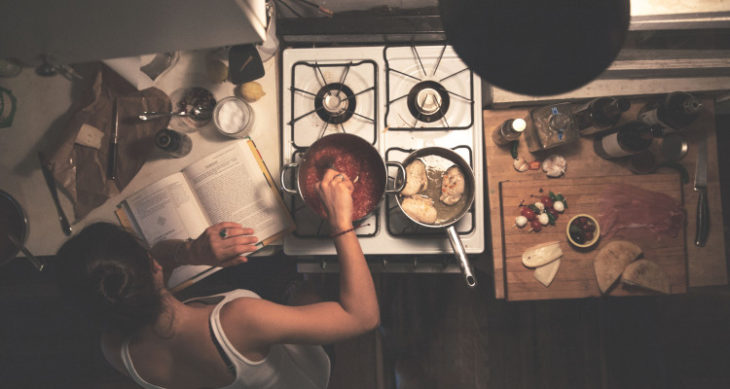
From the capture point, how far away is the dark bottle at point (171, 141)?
118 cm

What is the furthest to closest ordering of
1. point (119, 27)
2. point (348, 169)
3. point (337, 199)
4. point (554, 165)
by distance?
point (554, 165)
point (348, 169)
point (337, 199)
point (119, 27)

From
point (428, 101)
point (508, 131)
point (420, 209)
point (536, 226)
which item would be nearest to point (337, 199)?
point (420, 209)

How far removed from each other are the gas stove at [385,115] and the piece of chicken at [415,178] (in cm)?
7

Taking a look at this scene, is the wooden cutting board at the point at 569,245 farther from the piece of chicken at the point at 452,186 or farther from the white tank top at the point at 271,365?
the white tank top at the point at 271,365

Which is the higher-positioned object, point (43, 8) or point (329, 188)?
point (43, 8)

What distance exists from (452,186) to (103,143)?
1.30 m

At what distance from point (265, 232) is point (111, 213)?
61 cm

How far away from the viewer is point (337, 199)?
38.7 inches

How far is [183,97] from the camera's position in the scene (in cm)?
128

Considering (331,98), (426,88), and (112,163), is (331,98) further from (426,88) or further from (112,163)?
(112,163)

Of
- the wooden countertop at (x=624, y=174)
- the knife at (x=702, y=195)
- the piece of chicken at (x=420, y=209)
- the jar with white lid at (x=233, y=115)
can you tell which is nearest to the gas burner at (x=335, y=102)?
the jar with white lid at (x=233, y=115)

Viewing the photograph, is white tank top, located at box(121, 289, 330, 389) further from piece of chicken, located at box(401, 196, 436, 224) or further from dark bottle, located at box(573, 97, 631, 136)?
dark bottle, located at box(573, 97, 631, 136)

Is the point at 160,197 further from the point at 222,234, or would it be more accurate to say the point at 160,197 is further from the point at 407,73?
the point at 407,73

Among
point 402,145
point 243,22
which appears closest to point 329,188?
point 402,145
